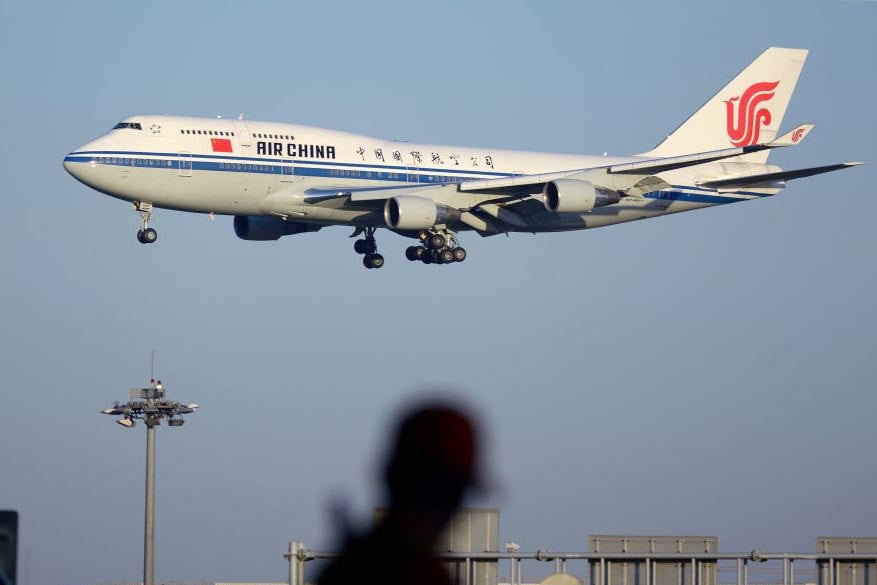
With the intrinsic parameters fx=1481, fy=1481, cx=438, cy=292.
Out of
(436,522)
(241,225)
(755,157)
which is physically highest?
(755,157)

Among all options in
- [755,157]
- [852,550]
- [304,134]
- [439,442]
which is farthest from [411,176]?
[439,442]

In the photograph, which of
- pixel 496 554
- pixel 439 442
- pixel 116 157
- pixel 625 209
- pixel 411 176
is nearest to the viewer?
pixel 439 442

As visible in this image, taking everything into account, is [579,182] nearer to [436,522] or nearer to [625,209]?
[625,209]

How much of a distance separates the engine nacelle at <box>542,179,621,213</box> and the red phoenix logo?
17433 mm

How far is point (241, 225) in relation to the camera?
65688 mm

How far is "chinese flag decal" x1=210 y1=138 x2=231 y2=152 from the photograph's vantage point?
59188mm

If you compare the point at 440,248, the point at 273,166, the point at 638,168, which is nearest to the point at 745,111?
the point at 638,168

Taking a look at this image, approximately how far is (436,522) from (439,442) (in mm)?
445

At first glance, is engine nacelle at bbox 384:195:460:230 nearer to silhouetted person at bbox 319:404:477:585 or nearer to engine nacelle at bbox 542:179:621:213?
engine nacelle at bbox 542:179:621:213

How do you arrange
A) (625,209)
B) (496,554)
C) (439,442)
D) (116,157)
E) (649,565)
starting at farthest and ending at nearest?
(625,209)
(116,157)
(649,565)
(496,554)
(439,442)

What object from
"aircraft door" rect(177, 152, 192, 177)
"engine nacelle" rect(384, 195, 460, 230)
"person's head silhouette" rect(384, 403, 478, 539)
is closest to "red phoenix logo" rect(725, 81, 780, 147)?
"engine nacelle" rect(384, 195, 460, 230)

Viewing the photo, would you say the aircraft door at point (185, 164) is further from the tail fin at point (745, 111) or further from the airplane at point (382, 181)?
the tail fin at point (745, 111)

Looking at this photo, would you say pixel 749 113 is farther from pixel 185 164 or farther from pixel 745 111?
pixel 185 164

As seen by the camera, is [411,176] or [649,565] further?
[411,176]
